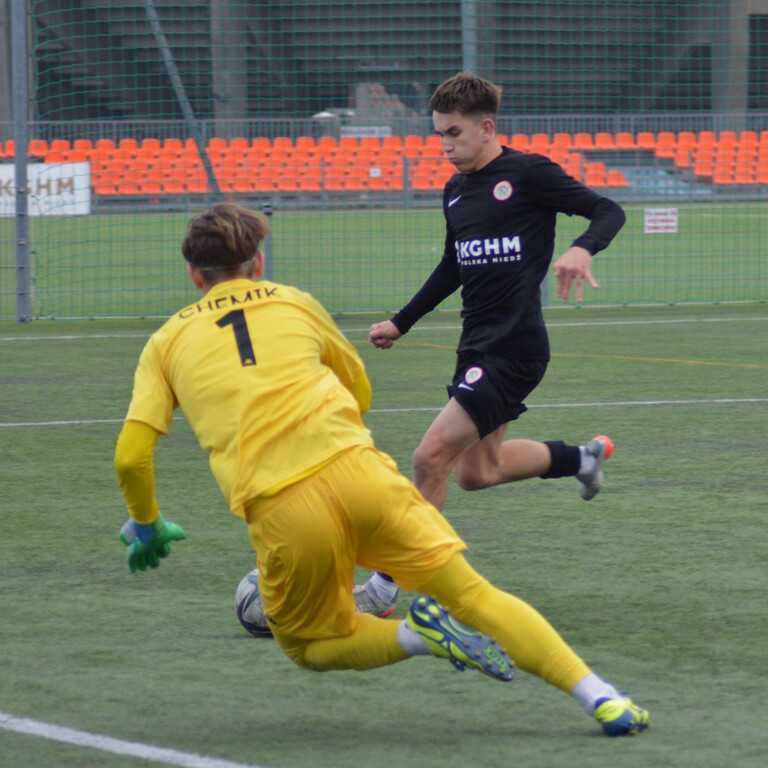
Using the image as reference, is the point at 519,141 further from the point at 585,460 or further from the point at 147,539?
the point at 147,539

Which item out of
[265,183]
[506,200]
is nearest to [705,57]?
[265,183]

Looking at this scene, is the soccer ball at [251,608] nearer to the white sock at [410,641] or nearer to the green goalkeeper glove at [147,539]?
the green goalkeeper glove at [147,539]

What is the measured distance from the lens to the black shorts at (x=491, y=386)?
5031mm

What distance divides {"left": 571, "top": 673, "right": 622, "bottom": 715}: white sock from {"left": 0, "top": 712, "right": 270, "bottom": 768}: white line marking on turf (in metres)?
0.80

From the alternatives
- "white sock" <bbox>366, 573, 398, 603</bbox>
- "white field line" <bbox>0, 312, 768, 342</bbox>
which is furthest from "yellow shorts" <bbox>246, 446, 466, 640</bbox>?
"white field line" <bbox>0, 312, 768, 342</bbox>

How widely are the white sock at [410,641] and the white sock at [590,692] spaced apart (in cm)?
39

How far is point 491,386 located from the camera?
16.6 feet

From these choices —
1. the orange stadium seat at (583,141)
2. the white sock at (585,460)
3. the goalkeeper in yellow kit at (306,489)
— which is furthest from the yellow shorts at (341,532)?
the orange stadium seat at (583,141)

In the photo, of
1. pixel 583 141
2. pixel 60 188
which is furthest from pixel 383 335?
pixel 583 141

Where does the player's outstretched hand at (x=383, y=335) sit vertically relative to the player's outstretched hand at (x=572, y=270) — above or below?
below

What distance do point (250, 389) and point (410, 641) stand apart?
2.51ft

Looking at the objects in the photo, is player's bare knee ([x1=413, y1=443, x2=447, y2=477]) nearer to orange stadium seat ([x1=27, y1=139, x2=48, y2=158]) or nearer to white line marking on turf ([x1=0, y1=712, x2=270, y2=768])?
white line marking on turf ([x1=0, y1=712, x2=270, y2=768])

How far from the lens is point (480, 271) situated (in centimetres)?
520

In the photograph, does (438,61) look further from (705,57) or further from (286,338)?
(286,338)
